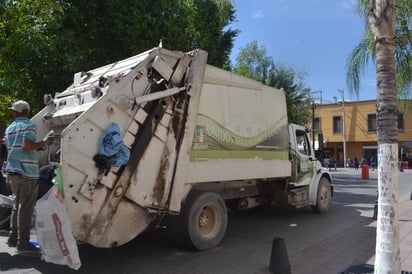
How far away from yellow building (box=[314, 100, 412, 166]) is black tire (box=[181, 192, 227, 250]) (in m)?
39.2

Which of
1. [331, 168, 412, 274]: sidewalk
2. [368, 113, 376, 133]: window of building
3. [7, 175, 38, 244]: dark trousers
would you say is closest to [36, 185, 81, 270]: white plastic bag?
[7, 175, 38, 244]: dark trousers

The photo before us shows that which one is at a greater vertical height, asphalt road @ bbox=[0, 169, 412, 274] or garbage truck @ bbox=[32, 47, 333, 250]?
garbage truck @ bbox=[32, 47, 333, 250]

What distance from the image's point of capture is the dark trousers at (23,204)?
5.08 m

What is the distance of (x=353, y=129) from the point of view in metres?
45.3

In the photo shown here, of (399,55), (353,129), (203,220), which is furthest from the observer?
(353,129)

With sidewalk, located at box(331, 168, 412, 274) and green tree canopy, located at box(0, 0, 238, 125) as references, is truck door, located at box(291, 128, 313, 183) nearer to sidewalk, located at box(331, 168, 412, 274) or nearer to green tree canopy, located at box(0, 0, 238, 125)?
sidewalk, located at box(331, 168, 412, 274)

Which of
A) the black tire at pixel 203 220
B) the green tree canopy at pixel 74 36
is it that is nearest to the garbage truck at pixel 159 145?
the black tire at pixel 203 220

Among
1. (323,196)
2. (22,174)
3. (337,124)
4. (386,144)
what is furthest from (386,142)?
(337,124)

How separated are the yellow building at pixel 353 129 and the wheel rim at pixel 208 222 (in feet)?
129

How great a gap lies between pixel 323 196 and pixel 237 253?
15.4ft

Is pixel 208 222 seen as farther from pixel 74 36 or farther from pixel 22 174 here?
pixel 74 36

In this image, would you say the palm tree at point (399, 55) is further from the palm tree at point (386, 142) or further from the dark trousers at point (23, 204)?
the dark trousers at point (23, 204)

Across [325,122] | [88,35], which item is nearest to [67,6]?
[88,35]

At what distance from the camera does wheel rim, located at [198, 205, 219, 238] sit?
6.61m
